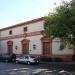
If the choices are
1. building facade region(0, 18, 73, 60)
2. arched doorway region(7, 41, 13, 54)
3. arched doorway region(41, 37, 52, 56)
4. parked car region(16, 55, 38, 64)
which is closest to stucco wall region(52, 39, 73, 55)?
building facade region(0, 18, 73, 60)

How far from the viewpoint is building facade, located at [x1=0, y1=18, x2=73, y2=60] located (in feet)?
137

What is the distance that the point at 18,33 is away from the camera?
2003 inches

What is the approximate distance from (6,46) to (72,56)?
20823mm

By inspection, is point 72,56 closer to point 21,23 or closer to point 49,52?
point 49,52

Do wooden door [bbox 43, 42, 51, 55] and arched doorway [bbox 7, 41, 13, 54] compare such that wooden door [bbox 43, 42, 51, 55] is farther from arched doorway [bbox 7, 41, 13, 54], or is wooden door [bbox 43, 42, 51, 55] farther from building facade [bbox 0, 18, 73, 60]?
arched doorway [bbox 7, 41, 13, 54]

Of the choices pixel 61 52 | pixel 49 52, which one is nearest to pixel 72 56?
pixel 61 52

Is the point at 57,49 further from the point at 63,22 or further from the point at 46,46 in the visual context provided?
the point at 63,22

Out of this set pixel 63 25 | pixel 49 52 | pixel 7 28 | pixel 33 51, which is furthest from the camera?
pixel 7 28

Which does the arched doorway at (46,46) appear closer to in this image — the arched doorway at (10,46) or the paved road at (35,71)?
the arched doorway at (10,46)

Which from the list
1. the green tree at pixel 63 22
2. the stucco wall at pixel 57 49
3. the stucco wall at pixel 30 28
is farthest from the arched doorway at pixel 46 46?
the green tree at pixel 63 22

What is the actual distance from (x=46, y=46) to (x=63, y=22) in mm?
15247

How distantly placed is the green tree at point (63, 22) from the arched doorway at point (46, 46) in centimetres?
1162

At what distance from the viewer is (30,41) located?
46.8m

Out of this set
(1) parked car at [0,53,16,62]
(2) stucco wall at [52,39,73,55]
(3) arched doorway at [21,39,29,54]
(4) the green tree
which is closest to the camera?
(4) the green tree
